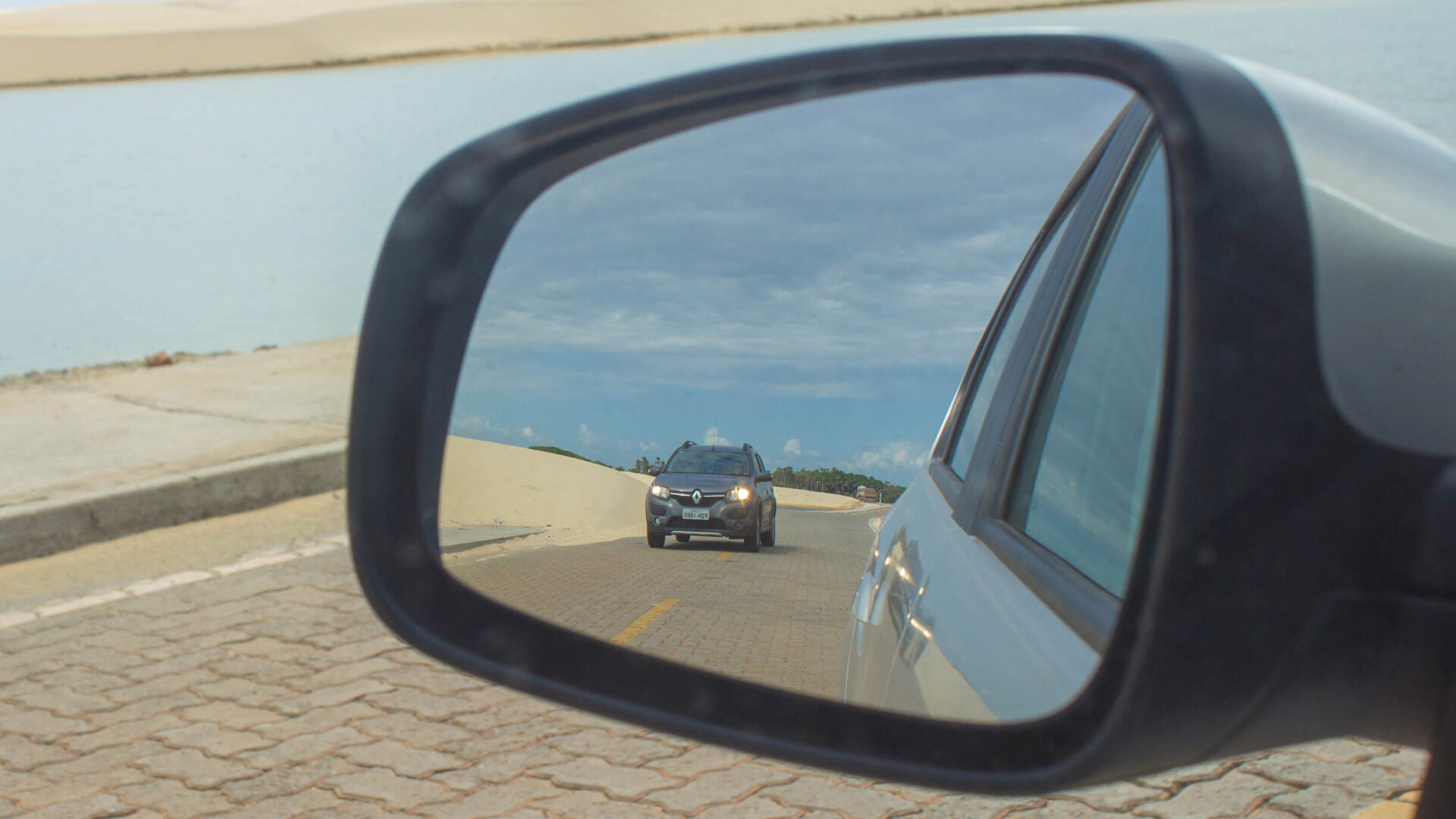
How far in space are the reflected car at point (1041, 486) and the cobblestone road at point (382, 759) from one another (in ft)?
5.73

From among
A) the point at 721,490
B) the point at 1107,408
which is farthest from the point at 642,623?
the point at 1107,408

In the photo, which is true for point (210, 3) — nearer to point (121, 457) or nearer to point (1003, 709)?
point (121, 457)

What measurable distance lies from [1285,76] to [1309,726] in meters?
0.53

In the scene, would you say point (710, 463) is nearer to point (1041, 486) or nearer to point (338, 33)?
point (1041, 486)

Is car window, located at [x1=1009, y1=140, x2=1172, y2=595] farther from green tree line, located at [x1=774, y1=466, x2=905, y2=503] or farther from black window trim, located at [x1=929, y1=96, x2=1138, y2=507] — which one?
green tree line, located at [x1=774, y1=466, x2=905, y2=503]

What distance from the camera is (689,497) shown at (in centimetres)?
112

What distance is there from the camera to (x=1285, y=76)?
862mm

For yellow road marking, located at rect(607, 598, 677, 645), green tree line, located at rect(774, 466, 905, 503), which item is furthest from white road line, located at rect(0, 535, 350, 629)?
green tree line, located at rect(774, 466, 905, 503)

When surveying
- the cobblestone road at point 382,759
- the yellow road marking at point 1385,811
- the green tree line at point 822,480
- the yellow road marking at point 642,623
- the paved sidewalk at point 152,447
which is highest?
the green tree line at point 822,480

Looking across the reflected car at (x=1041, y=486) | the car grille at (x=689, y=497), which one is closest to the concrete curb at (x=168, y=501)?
the reflected car at (x=1041, y=486)

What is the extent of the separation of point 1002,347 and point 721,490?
79cm

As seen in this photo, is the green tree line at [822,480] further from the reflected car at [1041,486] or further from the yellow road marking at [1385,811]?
the yellow road marking at [1385,811]

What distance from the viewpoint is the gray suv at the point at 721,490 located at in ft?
3.58

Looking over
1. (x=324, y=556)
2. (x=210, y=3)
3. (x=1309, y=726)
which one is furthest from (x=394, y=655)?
(x=210, y=3)
